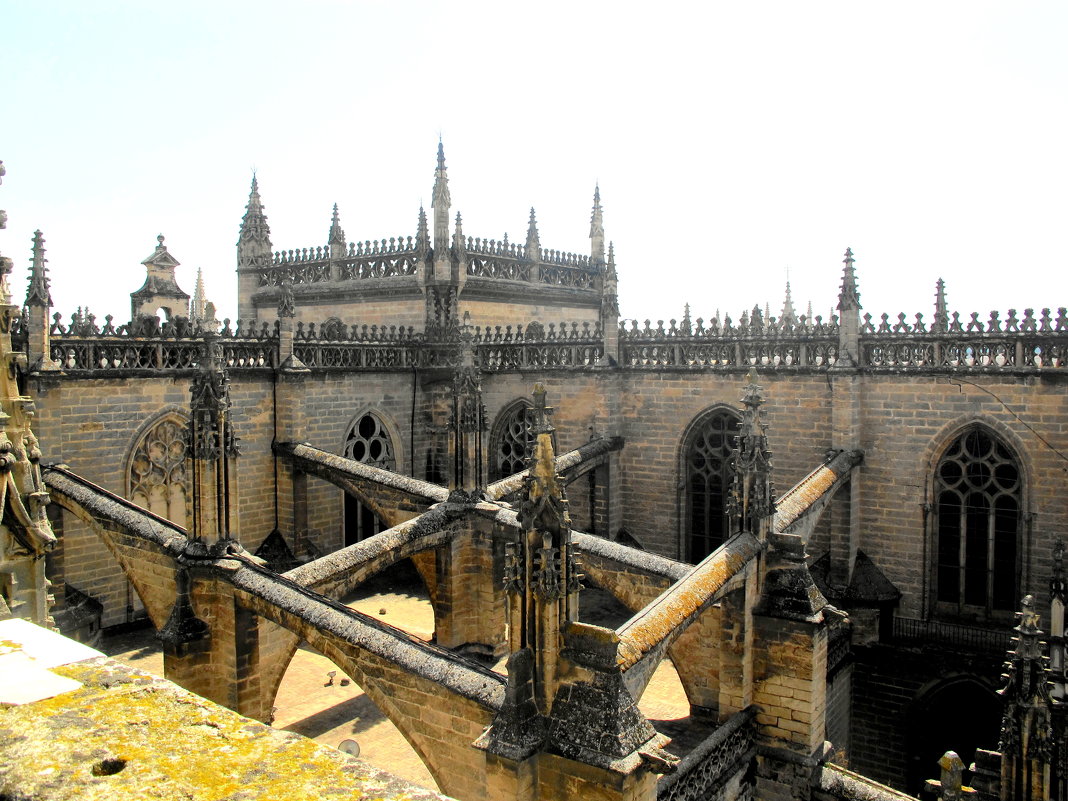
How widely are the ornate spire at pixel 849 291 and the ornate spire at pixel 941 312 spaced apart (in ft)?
5.20

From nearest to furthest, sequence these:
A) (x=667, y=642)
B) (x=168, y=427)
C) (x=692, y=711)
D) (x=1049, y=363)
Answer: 1. (x=667, y=642)
2. (x=692, y=711)
3. (x=1049, y=363)
4. (x=168, y=427)

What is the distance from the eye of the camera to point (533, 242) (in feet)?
100

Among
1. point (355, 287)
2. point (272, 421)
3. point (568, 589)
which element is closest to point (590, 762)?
point (568, 589)

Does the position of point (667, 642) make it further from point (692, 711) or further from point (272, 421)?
point (272, 421)

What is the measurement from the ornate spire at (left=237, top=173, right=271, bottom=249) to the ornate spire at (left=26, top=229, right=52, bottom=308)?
15637mm

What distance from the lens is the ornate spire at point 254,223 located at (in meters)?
32.3

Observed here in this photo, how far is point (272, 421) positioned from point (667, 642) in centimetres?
1338

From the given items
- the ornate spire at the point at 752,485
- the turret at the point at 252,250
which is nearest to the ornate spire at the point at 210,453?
the ornate spire at the point at 752,485

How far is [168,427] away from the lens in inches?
749

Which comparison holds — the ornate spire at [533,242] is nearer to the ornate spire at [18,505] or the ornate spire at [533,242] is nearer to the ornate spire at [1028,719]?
the ornate spire at [1028,719]

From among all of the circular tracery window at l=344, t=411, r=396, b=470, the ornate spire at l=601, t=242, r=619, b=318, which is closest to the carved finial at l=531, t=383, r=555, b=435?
the ornate spire at l=601, t=242, r=619, b=318

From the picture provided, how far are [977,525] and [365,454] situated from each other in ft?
50.2

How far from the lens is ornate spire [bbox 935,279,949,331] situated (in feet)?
59.2

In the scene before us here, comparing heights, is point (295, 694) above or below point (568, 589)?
below
